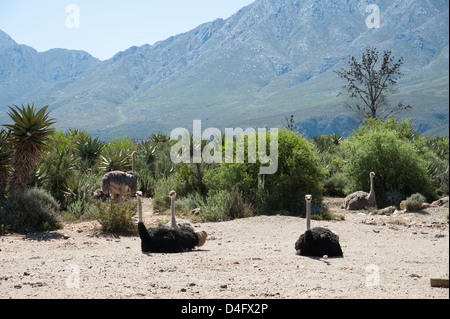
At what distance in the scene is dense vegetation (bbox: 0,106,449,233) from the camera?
1091 centimetres

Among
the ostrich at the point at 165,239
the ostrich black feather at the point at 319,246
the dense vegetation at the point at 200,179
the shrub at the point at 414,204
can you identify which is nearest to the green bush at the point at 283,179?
the dense vegetation at the point at 200,179

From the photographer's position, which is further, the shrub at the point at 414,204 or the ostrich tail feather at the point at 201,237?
the shrub at the point at 414,204

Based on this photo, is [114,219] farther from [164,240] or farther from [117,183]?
[164,240]

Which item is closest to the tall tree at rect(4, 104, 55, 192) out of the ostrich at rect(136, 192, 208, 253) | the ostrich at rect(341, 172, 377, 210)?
the ostrich at rect(136, 192, 208, 253)

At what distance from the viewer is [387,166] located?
15.3 metres

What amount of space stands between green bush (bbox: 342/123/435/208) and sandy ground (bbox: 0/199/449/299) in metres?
4.18

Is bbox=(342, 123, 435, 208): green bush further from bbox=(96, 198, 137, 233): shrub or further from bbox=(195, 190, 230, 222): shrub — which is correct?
bbox=(96, 198, 137, 233): shrub

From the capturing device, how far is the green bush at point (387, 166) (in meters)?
15.0

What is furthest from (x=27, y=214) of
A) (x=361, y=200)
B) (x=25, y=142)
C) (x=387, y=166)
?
(x=387, y=166)

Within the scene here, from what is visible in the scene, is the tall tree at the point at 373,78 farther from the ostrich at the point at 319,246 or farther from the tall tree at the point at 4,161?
the ostrich at the point at 319,246

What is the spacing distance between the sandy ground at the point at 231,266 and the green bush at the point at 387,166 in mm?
4178

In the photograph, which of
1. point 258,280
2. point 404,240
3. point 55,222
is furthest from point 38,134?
point 404,240
